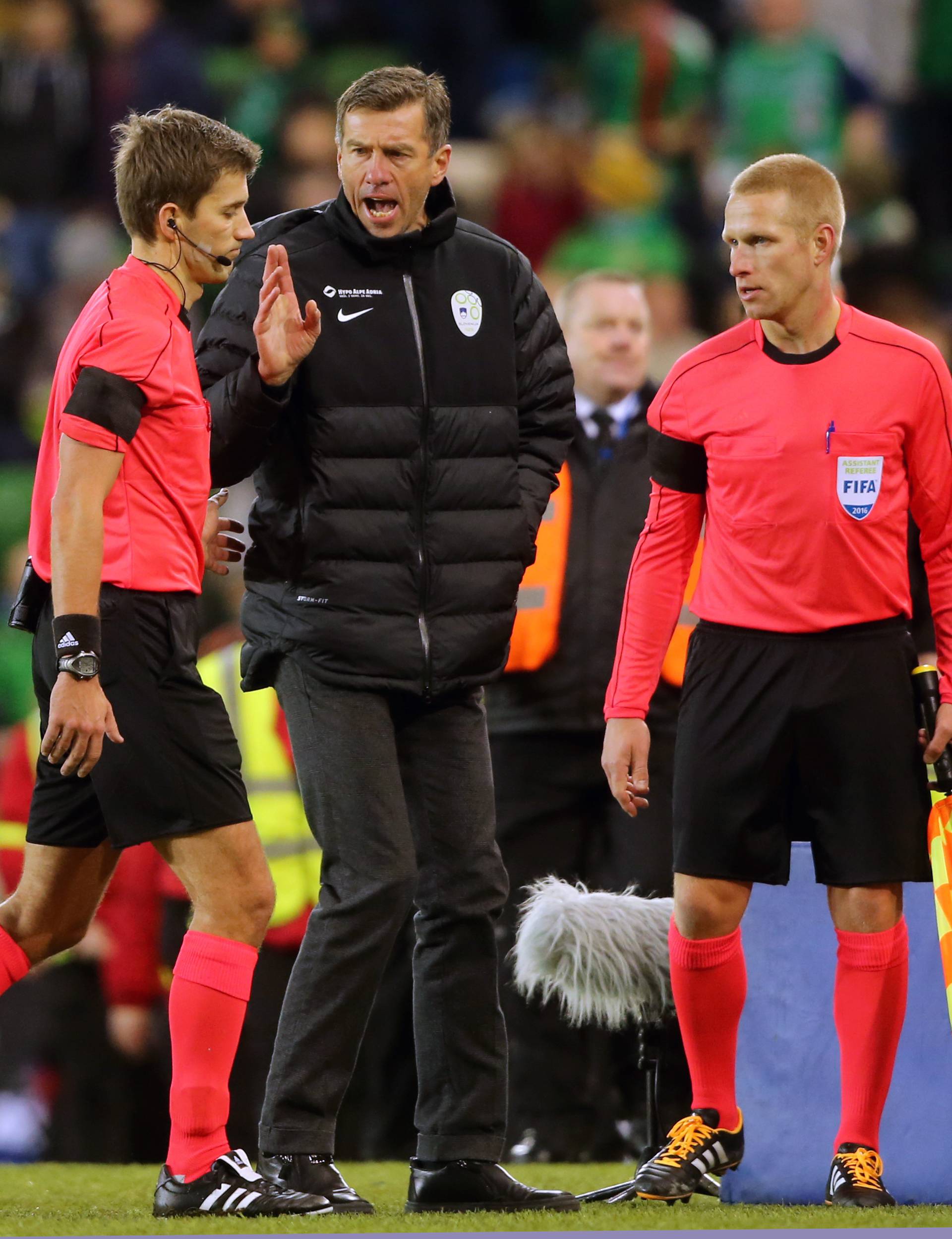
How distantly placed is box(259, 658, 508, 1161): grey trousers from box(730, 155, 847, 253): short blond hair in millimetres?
1135

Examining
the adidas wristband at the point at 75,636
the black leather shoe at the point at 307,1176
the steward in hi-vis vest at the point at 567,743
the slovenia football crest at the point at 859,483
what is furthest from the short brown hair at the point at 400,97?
the black leather shoe at the point at 307,1176

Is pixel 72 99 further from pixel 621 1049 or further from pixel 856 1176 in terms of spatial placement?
pixel 856 1176

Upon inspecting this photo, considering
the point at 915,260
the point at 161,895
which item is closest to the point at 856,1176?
the point at 161,895

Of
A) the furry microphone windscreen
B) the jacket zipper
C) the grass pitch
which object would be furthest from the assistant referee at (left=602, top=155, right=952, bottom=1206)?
the jacket zipper

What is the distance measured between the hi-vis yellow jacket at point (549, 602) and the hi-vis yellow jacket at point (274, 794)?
2.77 ft

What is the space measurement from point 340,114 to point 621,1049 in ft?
8.46

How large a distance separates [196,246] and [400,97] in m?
0.53

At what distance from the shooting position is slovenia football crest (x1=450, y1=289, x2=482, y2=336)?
3975 mm

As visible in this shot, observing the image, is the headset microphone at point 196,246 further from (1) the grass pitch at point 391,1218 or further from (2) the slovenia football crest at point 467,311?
(1) the grass pitch at point 391,1218

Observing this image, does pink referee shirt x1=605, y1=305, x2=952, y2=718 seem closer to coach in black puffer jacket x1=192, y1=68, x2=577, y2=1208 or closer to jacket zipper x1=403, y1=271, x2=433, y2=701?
Answer: coach in black puffer jacket x1=192, y1=68, x2=577, y2=1208

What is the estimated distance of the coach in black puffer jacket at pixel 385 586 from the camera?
3725mm

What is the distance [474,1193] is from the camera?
3740 millimetres

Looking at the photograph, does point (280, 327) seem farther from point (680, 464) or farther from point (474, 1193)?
point (474, 1193)

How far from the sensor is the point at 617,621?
528 centimetres
